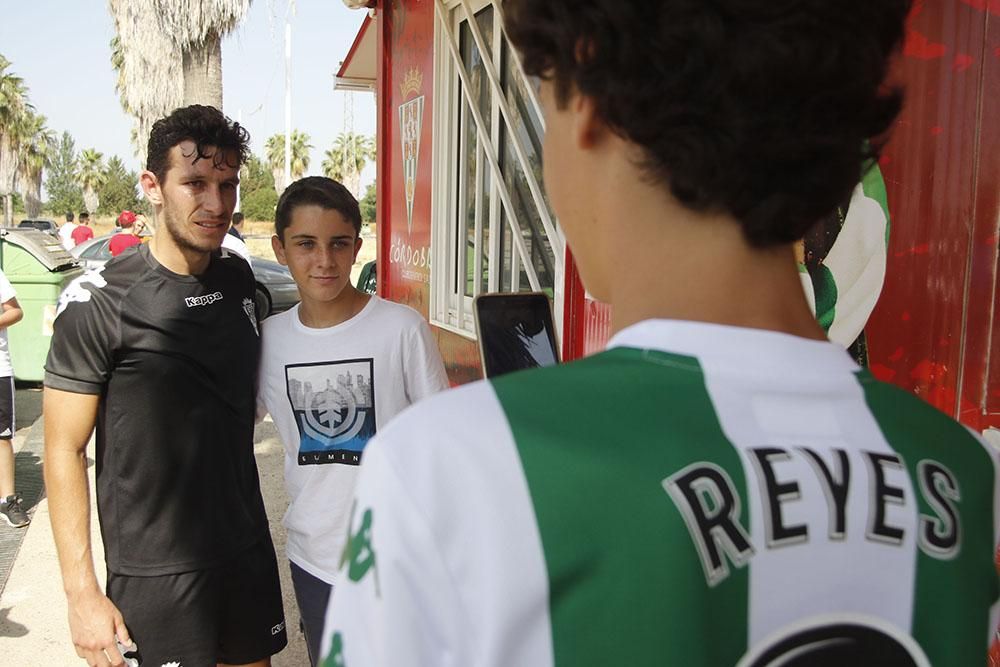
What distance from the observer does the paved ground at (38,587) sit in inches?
149

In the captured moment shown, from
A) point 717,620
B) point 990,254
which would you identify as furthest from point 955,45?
point 717,620

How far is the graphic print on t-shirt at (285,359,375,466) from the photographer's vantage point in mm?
2312

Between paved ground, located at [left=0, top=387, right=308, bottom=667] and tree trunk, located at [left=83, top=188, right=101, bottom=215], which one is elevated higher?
tree trunk, located at [left=83, top=188, right=101, bottom=215]

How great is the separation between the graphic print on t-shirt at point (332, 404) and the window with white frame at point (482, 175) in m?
1.86

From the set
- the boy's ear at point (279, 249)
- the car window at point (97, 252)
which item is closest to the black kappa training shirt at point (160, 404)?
the boy's ear at point (279, 249)

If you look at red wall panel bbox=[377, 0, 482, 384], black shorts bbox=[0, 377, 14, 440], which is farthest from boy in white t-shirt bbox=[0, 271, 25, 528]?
red wall panel bbox=[377, 0, 482, 384]

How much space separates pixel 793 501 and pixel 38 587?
184 inches

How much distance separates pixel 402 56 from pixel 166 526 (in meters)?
4.52

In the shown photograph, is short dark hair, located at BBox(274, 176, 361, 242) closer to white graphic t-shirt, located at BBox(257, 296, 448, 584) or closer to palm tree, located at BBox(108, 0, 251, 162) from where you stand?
white graphic t-shirt, located at BBox(257, 296, 448, 584)

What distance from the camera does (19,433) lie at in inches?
292

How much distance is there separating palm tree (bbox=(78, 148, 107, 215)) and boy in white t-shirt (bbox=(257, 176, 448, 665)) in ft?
213

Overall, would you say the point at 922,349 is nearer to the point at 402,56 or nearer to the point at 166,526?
the point at 166,526

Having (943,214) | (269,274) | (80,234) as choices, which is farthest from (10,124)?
(943,214)

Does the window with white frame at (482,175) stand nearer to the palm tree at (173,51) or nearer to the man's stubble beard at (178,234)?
the man's stubble beard at (178,234)
